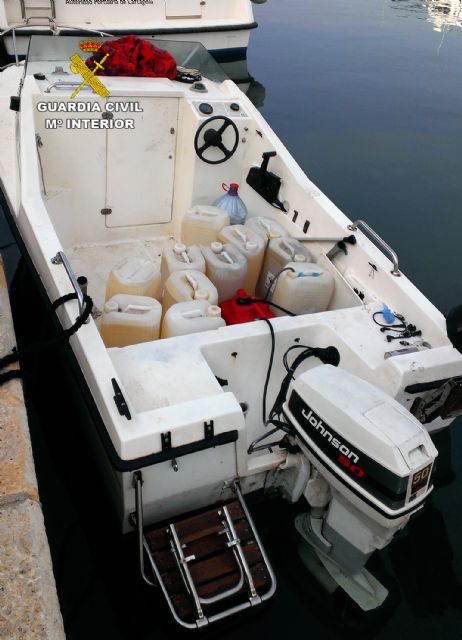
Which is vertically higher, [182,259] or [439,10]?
[439,10]

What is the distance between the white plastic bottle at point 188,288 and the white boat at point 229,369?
0.25m

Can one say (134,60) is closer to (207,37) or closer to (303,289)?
(303,289)

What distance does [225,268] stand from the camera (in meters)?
3.00

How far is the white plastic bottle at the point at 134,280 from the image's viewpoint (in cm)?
285

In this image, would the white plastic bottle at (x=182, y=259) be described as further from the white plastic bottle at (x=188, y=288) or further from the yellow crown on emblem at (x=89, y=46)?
the yellow crown on emblem at (x=89, y=46)

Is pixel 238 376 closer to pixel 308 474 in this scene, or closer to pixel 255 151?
pixel 308 474

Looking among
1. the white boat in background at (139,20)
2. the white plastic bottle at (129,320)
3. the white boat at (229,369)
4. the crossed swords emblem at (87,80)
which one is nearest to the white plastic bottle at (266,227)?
the white boat at (229,369)

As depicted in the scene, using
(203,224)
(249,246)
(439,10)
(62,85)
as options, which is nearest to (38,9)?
(62,85)

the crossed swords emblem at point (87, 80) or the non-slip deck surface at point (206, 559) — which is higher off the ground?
the crossed swords emblem at point (87, 80)

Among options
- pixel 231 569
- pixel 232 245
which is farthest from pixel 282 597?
pixel 232 245

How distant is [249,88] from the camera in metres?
8.87

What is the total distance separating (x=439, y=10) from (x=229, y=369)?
15.2 m

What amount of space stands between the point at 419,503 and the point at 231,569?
727mm

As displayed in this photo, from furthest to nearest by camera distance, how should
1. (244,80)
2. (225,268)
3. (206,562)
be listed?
(244,80)
(225,268)
(206,562)
